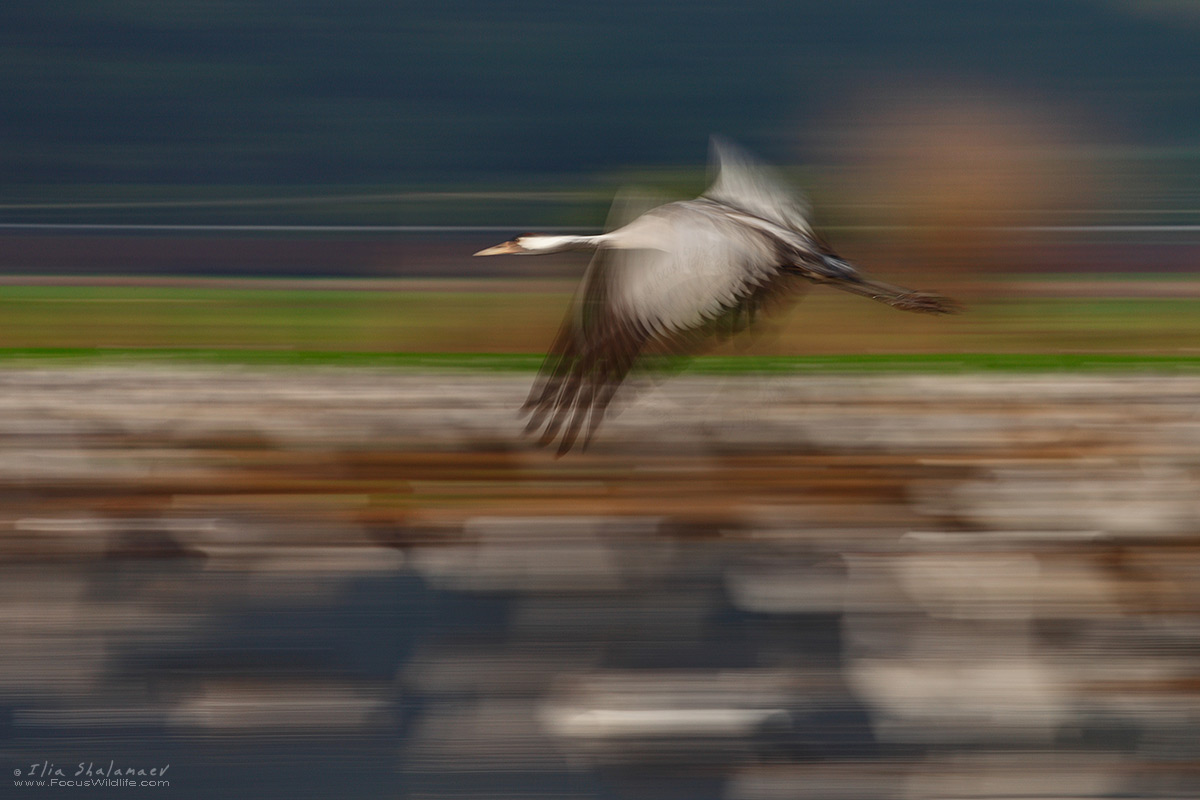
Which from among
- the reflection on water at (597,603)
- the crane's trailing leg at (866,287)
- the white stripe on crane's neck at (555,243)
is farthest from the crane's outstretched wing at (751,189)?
the reflection on water at (597,603)

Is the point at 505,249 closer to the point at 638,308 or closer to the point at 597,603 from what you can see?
the point at 638,308

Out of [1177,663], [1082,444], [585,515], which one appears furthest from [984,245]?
[585,515]

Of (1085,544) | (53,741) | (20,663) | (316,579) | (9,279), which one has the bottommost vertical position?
(53,741)

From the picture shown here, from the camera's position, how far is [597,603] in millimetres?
3088

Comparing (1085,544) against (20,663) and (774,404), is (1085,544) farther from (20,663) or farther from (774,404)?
(20,663)

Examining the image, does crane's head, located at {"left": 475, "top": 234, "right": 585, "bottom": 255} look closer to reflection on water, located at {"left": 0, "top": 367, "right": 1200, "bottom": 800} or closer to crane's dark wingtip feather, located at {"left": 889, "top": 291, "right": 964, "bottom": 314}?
crane's dark wingtip feather, located at {"left": 889, "top": 291, "right": 964, "bottom": 314}

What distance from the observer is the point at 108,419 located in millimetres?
3156

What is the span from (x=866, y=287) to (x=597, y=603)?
1.67 meters

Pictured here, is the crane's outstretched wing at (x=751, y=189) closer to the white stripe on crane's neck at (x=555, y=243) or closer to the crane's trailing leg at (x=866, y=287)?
the crane's trailing leg at (x=866, y=287)

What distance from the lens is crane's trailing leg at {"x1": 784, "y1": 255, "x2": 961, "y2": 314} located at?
1.64 metres

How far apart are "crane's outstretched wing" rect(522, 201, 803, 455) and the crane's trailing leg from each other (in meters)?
0.14

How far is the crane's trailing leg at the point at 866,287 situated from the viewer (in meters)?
1.64

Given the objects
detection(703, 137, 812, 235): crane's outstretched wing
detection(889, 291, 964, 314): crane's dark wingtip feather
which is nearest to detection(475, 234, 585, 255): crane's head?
detection(703, 137, 812, 235): crane's outstretched wing

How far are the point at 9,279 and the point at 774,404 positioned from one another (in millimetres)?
2764
